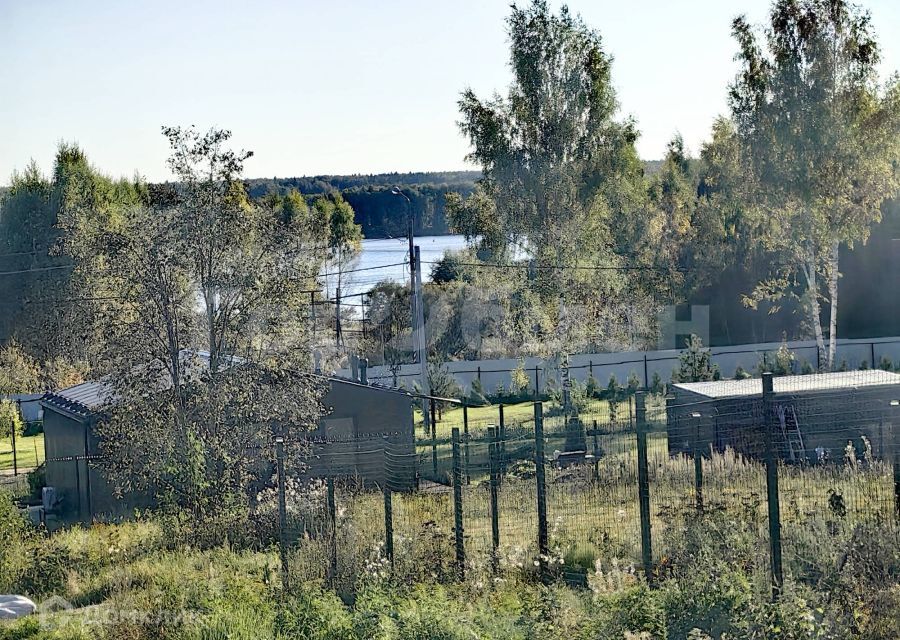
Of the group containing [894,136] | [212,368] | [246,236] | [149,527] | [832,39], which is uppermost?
[832,39]

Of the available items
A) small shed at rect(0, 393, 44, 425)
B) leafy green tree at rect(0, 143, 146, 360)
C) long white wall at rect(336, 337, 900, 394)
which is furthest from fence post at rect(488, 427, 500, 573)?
leafy green tree at rect(0, 143, 146, 360)

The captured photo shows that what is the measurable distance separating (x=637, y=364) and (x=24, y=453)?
2060cm

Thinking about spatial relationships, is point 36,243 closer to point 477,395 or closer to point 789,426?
point 477,395

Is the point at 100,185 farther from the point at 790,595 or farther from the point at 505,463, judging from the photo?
the point at 790,595

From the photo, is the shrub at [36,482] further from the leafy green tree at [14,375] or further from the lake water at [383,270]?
the lake water at [383,270]

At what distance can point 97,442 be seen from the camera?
16.9 metres

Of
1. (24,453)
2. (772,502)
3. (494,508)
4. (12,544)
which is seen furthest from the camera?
(24,453)

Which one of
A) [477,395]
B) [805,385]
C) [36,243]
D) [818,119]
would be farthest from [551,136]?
[36,243]

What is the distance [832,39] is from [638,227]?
65.1ft

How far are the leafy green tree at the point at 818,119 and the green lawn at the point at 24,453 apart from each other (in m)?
21.4

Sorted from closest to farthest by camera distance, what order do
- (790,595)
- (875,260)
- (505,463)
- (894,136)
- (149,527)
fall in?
(790,595), (149,527), (505,463), (894,136), (875,260)

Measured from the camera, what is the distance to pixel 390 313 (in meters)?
48.7

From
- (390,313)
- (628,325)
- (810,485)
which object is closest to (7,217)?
(390,313)

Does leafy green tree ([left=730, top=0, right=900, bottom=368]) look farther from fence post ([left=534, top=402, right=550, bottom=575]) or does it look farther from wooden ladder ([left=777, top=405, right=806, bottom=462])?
fence post ([left=534, top=402, right=550, bottom=575])
